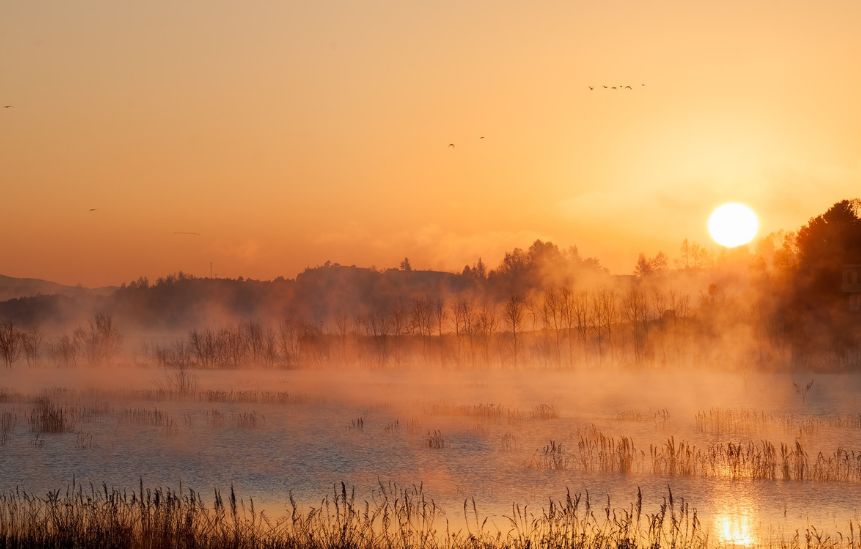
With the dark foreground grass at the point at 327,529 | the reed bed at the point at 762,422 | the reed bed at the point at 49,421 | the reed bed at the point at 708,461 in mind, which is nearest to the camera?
the dark foreground grass at the point at 327,529

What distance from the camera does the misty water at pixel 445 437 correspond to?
14.9m

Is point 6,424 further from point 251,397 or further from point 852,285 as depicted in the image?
point 852,285

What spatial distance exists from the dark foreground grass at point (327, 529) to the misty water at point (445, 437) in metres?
0.51

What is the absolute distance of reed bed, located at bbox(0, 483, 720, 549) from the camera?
11195mm

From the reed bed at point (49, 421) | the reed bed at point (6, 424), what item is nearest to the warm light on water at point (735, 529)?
the reed bed at point (6, 424)

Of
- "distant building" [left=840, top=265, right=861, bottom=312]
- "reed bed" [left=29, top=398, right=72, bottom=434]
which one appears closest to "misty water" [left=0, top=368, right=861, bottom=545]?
"reed bed" [left=29, top=398, right=72, bottom=434]

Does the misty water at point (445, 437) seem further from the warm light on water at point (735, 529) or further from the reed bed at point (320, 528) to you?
the reed bed at point (320, 528)

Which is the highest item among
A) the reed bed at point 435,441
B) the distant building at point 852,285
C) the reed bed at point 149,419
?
the distant building at point 852,285

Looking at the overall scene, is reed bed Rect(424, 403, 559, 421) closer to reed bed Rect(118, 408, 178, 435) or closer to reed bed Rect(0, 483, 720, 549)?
reed bed Rect(118, 408, 178, 435)

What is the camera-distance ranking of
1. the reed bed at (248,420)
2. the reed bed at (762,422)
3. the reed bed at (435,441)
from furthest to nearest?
the reed bed at (248,420) → the reed bed at (762,422) → the reed bed at (435,441)

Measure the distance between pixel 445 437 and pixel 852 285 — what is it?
43116mm

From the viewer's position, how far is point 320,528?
40.6 feet

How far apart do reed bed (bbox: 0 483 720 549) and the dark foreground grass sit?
0.6 inches

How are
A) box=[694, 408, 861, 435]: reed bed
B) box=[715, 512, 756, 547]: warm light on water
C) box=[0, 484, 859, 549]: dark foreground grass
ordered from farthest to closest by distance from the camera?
1. box=[694, 408, 861, 435]: reed bed
2. box=[715, 512, 756, 547]: warm light on water
3. box=[0, 484, 859, 549]: dark foreground grass
